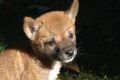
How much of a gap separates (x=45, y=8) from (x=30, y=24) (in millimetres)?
4506

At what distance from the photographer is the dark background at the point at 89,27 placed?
10156 mm

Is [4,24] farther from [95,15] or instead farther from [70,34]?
[70,34]

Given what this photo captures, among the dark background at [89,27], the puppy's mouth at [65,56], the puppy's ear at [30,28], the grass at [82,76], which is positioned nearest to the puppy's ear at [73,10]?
the puppy's ear at [30,28]

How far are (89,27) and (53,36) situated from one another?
12.3ft

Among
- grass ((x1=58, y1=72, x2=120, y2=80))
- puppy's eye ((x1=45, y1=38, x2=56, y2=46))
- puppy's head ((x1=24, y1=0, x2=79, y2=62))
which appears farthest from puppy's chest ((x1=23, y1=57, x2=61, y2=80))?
grass ((x1=58, y1=72, x2=120, y2=80))

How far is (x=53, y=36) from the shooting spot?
800 centimetres

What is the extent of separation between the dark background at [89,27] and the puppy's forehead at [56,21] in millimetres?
995

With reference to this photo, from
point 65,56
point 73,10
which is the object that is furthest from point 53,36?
point 73,10

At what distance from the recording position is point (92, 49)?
1062 centimetres

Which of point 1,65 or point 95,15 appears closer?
point 1,65

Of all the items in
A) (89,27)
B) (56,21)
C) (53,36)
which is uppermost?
(89,27)

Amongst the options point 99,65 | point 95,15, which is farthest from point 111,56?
point 95,15

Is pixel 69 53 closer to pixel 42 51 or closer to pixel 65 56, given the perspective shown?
pixel 65 56

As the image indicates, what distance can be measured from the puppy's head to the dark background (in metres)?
0.91
